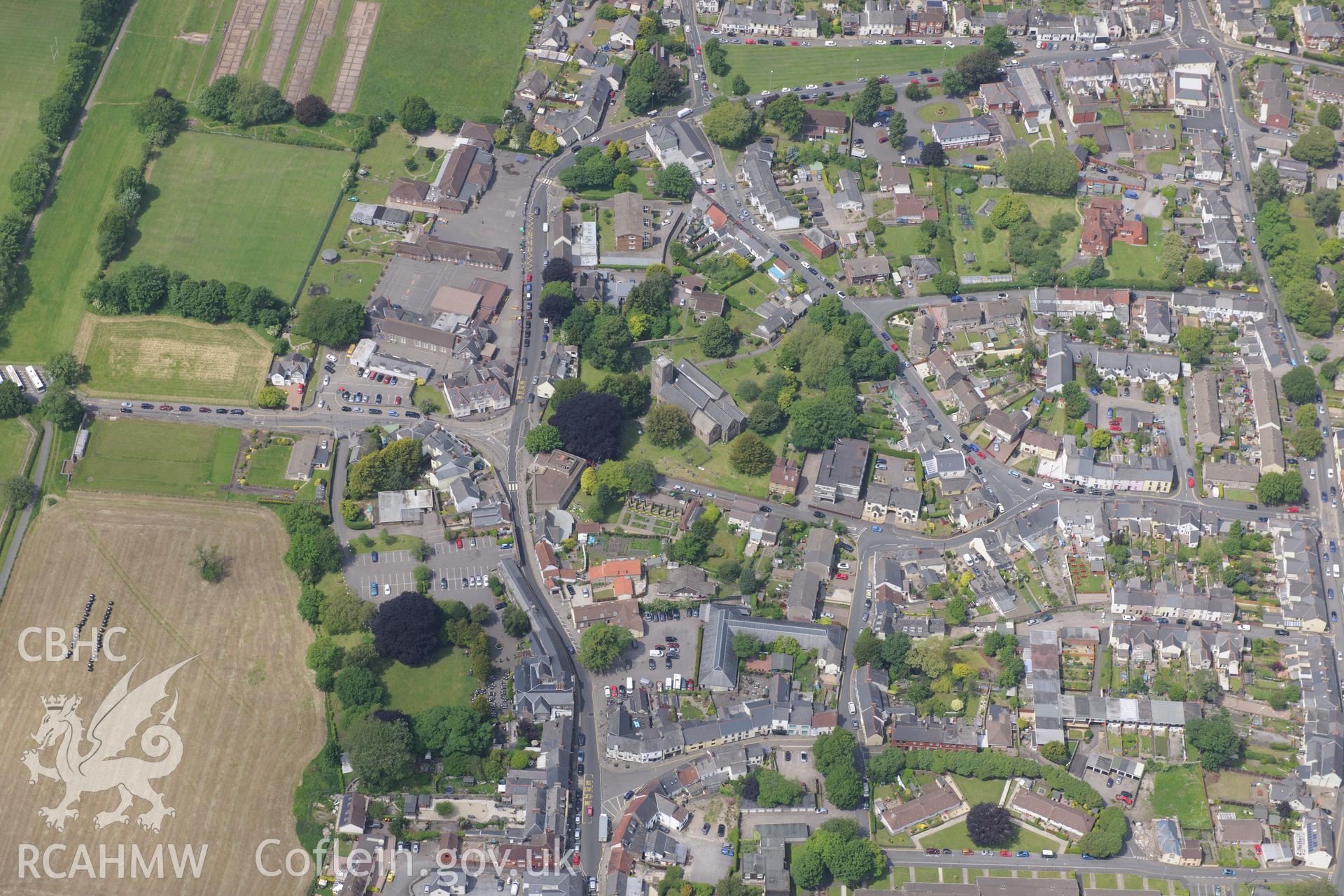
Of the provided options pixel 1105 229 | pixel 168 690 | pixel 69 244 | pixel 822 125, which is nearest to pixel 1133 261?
pixel 1105 229

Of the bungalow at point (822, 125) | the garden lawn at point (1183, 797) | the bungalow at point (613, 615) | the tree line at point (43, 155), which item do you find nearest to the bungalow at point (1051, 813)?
the garden lawn at point (1183, 797)

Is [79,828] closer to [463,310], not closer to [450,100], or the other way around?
[463,310]

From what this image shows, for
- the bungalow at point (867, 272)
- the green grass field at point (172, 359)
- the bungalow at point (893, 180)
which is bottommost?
the green grass field at point (172, 359)

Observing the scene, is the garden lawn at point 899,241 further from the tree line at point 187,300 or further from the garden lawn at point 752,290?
the tree line at point 187,300

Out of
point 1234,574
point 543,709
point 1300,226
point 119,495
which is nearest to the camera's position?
point 543,709

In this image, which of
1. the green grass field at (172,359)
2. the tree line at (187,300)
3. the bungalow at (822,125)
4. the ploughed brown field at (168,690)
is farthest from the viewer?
the bungalow at (822,125)

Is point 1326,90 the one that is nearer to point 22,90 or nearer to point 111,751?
point 111,751

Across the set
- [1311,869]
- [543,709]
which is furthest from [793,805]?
[1311,869]
